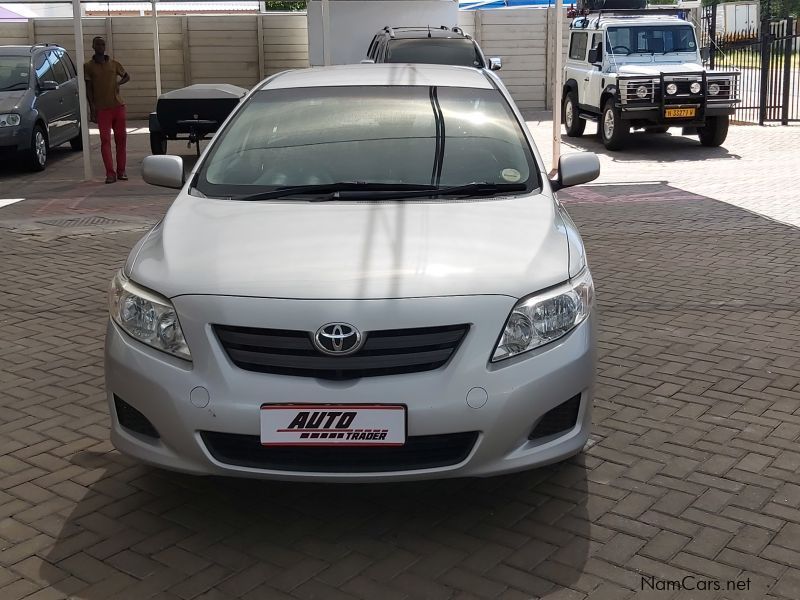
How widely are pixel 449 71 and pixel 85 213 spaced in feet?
22.4

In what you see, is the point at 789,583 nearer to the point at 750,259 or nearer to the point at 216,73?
the point at 750,259

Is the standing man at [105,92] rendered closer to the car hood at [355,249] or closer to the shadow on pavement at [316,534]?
the car hood at [355,249]

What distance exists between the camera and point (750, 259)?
866cm

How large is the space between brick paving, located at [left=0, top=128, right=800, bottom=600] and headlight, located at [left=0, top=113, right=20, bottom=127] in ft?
28.9

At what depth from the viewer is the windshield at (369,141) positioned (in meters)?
4.83

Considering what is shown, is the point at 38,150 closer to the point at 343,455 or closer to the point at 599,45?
the point at 599,45

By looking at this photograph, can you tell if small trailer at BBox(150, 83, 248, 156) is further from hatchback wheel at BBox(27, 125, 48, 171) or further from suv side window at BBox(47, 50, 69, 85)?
suv side window at BBox(47, 50, 69, 85)

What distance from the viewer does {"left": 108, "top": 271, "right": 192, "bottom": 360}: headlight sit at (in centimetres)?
379

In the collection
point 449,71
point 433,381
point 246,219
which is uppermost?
point 449,71

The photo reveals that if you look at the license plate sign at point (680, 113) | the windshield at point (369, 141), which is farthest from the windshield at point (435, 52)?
the windshield at point (369, 141)

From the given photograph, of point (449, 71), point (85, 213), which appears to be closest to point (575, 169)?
point (449, 71)

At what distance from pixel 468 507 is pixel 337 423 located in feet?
2.68

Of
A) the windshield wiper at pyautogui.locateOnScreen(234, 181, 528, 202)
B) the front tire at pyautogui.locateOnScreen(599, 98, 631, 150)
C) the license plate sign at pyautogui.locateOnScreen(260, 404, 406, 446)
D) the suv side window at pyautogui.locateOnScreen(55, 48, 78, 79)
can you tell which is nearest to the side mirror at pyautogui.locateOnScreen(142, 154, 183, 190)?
the windshield wiper at pyautogui.locateOnScreen(234, 181, 528, 202)

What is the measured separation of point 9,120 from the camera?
1460 centimetres
